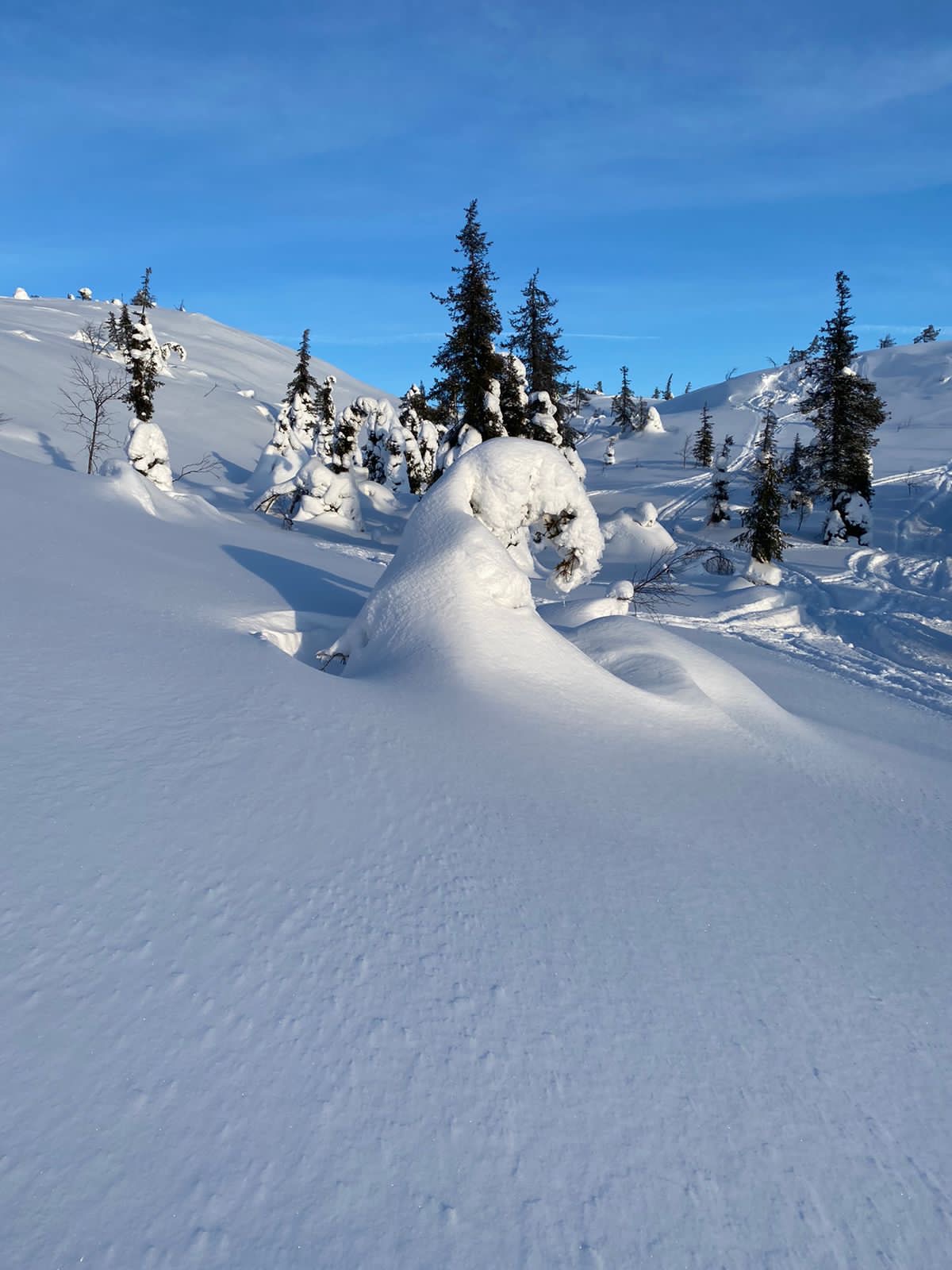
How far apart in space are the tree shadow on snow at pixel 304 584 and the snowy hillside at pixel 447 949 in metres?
1.71

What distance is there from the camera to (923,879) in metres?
3.86

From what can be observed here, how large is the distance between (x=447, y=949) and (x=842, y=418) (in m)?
29.4

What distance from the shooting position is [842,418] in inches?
1057

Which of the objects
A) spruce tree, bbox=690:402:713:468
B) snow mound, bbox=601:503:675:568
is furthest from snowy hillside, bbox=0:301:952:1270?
spruce tree, bbox=690:402:713:468

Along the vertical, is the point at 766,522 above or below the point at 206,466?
above

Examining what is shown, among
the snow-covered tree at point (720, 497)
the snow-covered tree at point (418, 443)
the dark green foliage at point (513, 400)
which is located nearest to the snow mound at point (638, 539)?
the dark green foliage at point (513, 400)

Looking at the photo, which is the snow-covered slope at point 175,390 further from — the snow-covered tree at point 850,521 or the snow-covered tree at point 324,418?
the snow-covered tree at point 850,521

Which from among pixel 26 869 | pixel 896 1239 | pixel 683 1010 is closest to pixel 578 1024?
pixel 683 1010

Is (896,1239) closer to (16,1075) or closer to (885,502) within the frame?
(16,1075)

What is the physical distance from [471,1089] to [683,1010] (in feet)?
2.95

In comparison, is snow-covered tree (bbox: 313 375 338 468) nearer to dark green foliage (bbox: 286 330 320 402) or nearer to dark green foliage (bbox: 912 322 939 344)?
dark green foliage (bbox: 286 330 320 402)

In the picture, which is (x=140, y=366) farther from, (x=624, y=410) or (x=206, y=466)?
(x=624, y=410)

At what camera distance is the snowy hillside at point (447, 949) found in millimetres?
1873

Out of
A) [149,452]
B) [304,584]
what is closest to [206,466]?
[149,452]
